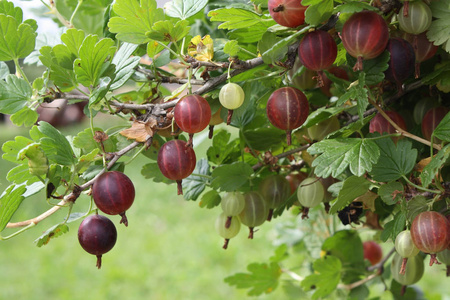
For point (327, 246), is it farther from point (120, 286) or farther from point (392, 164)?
point (120, 286)

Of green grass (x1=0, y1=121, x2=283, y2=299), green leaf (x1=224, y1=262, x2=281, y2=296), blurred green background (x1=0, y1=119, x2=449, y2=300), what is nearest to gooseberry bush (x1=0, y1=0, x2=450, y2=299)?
green leaf (x1=224, y1=262, x2=281, y2=296)

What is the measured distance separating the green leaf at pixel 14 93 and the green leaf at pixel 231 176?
0.80ft

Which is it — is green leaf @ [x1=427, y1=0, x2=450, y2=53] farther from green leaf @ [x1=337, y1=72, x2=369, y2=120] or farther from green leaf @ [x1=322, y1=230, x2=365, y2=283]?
green leaf @ [x1=322, y1=230, x2=365, y2=283]

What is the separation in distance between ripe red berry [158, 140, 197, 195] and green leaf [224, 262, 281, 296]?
44 centimetres

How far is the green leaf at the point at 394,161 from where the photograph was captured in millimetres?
549

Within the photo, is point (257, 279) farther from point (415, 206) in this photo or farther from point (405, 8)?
point (405, 8)

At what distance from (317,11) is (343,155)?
0.48 ft

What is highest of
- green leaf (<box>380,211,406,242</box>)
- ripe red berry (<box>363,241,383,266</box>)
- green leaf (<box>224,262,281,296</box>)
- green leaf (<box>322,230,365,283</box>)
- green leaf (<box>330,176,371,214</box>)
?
green leaf (<box>330,176,371,214</box>)

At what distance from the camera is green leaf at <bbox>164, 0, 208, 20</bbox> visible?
1.86 feet

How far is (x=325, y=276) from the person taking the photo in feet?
2.68

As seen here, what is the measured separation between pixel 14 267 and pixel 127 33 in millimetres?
2231

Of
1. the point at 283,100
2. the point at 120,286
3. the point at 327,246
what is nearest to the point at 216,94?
the point at 283,100

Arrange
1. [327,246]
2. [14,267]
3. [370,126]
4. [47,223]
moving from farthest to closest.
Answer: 1. [47,223]
2. [14,267]
3. [327,246]
4. [370,126]

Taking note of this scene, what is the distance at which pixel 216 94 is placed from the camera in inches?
22.2
